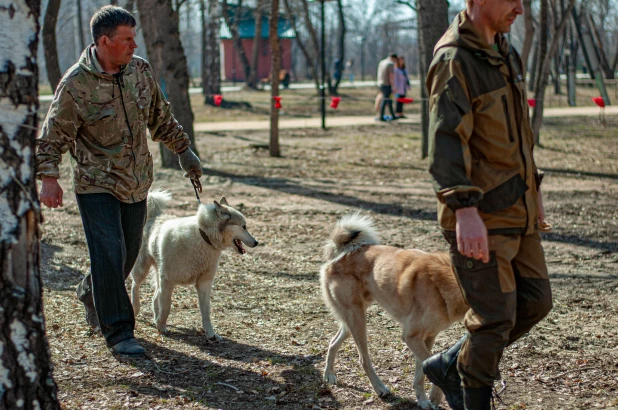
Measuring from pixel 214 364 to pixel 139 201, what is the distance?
121 cm

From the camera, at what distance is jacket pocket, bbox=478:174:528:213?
11.0 ft

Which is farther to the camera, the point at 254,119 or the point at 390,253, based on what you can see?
the point at 254,119

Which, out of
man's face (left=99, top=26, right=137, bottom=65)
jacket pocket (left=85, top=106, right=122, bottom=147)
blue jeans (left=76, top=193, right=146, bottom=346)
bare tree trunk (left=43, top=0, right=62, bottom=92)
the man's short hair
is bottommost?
blue jeans (left=76, top=193, right=146, bottom=346)

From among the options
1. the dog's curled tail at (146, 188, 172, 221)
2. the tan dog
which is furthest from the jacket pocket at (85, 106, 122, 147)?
the tan dog

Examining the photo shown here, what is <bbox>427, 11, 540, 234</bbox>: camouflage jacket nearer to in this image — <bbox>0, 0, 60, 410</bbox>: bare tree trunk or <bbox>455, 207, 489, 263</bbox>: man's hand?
<bbox>455, 207, 489, 263</bbox>: man's hand

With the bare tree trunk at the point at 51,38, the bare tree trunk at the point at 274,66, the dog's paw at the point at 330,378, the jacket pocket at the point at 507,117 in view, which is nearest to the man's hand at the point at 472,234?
the jacket pocket at the point at 507,117

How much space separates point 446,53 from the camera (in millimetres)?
3344

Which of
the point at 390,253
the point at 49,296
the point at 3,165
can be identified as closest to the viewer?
the point at 3,165

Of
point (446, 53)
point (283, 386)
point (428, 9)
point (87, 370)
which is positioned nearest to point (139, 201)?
point (87, 370)

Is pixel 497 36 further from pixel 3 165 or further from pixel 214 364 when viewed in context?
pixel 214 364

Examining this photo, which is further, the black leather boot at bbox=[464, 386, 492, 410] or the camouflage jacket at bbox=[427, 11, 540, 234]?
the black leather boot at bbox=[464, 386, 492, 410]

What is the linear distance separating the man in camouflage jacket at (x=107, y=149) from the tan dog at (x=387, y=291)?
136 cm

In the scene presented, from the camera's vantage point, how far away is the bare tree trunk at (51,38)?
1352cm

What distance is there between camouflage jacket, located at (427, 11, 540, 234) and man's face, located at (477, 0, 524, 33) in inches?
3.9
